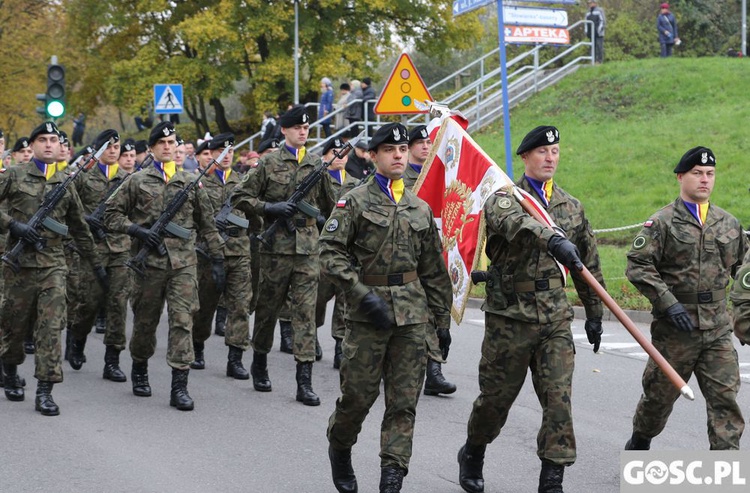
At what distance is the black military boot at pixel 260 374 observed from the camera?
394 inches

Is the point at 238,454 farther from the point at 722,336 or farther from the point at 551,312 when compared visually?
the point at 722,336

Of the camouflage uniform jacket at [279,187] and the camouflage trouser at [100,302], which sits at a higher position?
the camouflage uniform jacket at [279,187]

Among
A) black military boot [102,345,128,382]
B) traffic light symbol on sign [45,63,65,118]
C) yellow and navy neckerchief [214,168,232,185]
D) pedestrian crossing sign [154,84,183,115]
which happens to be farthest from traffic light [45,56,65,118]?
black military boot [102,345,128,382]

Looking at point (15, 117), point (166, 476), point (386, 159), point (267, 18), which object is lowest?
point (166, 476)

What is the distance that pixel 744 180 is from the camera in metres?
19.7

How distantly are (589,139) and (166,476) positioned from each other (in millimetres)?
18727

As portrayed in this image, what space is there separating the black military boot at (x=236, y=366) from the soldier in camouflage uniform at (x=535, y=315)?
4213 mm

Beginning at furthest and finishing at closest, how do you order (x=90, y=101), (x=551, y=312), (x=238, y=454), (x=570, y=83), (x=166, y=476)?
(x=90, y=101), (x=570, y=83), (x=238, y=454), (x=166, y=476), (x=551, y=312)

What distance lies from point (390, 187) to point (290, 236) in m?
3.16

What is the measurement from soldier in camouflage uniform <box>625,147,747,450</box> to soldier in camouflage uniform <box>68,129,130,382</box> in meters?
5.46

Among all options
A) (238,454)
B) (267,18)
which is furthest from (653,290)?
(267,18)

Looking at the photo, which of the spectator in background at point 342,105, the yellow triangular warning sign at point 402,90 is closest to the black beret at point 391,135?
the yellow triangular warning sign at point 402,90

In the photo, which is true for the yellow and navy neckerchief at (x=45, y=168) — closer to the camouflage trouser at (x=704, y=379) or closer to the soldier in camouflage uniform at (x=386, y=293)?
the soldier in camouflage uniform at (x=386, y=293)

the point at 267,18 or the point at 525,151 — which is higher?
the point at 267,18
